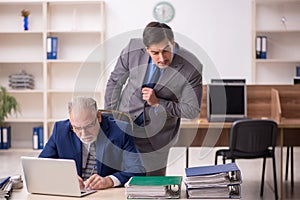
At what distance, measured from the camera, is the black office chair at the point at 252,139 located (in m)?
4.78

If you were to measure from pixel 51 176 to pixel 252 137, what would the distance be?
2720 millimetres

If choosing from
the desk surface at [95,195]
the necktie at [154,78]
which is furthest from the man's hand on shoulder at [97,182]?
the necktie at [154,78]

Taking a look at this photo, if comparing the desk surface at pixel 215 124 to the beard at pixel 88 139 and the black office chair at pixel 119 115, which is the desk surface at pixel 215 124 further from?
the beard at pixel 88 139

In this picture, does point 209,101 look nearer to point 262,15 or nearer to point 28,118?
point 262,15

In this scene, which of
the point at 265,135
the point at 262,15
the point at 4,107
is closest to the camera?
the point at 265,135

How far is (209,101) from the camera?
17.5 feet

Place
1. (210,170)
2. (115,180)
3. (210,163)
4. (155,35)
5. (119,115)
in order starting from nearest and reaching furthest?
(210,170)
(115,180)
(155,35)
(119,115)
(210,163)

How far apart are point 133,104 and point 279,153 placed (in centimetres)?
206

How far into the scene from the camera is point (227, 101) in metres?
5.42

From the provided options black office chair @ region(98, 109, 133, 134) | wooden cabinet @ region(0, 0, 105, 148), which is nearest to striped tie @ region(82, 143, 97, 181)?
black office chair @ region(98, 109, 133, 134)

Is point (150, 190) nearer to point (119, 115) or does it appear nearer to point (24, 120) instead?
point (119, 115)

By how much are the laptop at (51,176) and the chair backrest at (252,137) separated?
8.28 ft

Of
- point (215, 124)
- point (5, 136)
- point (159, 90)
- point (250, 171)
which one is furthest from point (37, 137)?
point (159, 90)

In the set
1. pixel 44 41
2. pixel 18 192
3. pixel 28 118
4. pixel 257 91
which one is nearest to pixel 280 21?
pixel 257 91
